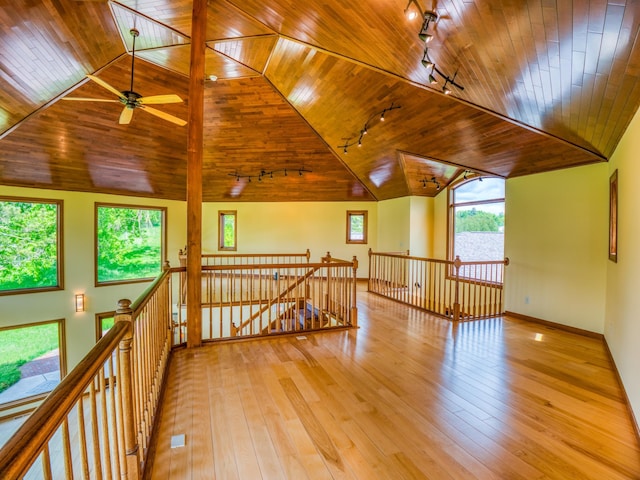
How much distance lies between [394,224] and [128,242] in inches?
287

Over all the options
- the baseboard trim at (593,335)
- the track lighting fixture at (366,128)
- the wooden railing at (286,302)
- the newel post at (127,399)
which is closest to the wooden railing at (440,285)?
the baseboard trim at (593,335)

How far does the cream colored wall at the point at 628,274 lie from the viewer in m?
2.63

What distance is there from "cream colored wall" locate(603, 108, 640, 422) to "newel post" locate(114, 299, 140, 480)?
11.5 ft

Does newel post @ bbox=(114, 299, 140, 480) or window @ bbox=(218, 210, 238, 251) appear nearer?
newel post @ bbox=(114, 299, 140, 480)

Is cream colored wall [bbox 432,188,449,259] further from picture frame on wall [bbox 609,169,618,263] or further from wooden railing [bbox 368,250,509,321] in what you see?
picture frame on wall [bbox 609,169,618,263]

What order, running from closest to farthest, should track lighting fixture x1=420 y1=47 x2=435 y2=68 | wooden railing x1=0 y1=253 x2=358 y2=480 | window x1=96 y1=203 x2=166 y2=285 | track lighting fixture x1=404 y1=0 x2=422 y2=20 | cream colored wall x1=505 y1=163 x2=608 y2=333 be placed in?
wooden railing x1=0 y1=253 x2=358 y2=480 → track lighting fixture x1=404 y1=0 x2=422 y2=20 → track lighting fixture x1=420 y1=47 x2=435 y2=68 → cream colored wall x1=505 y1=163 x2=608 y2=333 → window x1=96 y1=203 x2=166 y2=285

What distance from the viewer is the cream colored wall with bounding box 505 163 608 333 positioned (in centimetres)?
451

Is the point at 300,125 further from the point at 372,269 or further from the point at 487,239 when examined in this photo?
the point at 487,239

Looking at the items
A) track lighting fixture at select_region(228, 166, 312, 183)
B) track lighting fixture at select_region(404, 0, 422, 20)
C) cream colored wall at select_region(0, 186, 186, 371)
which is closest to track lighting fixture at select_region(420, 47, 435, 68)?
track lighting fixture at select_region(404, 0, 422, 20)

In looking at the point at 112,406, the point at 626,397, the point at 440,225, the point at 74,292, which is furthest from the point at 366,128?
the point at 74,292

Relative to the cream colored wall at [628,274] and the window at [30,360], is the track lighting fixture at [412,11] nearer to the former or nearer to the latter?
the cream colored wall at [628,274]

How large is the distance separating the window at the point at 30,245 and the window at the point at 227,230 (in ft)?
12.9

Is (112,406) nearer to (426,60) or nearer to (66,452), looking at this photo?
(66,452)

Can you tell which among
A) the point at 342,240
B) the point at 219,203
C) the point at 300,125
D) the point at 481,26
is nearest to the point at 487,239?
the point at 342,240
